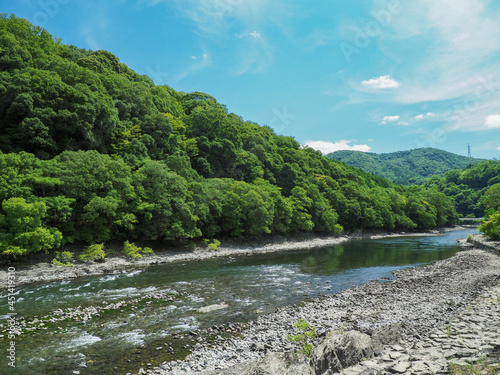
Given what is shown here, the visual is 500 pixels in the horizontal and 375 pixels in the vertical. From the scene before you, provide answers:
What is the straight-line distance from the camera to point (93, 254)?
1097 inches

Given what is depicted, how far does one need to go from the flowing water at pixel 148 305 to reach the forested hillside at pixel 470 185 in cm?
15118

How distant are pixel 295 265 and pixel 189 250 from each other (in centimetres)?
1549

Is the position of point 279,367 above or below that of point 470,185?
below

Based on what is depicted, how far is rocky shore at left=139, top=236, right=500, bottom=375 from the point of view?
750 cm

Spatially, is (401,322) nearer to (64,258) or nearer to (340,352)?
(340,352)

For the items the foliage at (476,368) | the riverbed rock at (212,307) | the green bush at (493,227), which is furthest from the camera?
the green bush at (493,227)

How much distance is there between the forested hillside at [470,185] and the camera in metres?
143

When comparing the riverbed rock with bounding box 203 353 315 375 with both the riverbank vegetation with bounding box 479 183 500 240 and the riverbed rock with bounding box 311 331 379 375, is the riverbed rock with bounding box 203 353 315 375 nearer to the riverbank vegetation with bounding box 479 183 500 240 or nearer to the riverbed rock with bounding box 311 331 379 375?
the riverbed rock with bounding box 311 331 379 375

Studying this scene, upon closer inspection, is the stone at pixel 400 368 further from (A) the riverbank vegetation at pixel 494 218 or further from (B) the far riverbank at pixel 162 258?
(A) the riverbank vegetation at pixel 494 218

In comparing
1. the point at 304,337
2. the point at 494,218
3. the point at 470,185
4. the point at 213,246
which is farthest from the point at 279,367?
the point at 470,185

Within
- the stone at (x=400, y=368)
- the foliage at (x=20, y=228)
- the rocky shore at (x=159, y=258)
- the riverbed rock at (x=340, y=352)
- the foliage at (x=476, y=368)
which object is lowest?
the rocky shore at (x=159, y=258)

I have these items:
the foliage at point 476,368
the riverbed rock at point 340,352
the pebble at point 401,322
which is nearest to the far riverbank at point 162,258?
the pebble at point 401,322

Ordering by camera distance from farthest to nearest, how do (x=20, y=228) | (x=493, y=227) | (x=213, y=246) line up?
(x=493, y=227) < (x=213, y=246) < (x=20, y=228)

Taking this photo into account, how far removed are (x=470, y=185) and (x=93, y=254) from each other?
196 metres
